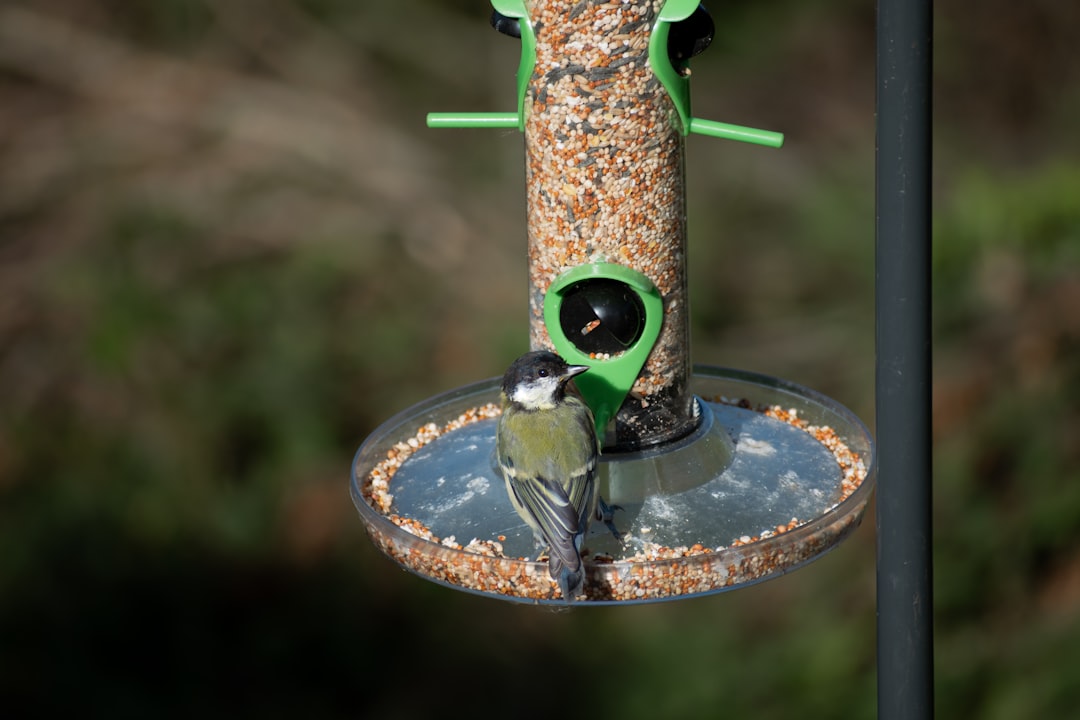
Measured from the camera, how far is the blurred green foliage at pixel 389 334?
6.13 metres

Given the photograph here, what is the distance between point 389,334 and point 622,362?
4547 mm

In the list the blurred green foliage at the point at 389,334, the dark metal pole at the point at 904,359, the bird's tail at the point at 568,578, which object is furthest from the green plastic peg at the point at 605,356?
the blurred green foliage at the point at 389,334

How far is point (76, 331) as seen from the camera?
25.7 feet

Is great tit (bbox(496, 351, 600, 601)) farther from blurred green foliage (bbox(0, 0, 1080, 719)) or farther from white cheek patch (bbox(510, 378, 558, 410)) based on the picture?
blurred green foliage (bbox(0, 0, 1080, 719))

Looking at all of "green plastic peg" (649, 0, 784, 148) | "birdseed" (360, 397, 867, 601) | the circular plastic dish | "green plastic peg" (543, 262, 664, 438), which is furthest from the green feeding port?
"birdseed" (360, 397, 867, 601)

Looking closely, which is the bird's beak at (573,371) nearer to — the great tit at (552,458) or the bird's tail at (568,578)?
the great tit at (552,458)

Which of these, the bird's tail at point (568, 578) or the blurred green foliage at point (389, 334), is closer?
the bird's tail at point (568, 578)

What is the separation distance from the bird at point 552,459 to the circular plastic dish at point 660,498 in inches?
2.4

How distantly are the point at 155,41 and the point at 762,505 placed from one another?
22.7 ft

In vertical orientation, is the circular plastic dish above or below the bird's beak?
below

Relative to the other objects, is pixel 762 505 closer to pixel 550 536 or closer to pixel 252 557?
pixel 550 536

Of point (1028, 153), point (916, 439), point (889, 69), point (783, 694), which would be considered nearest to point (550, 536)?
point (916, 439)

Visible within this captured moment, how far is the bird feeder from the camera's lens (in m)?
3.06

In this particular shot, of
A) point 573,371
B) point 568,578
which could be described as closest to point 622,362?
point 573,371
